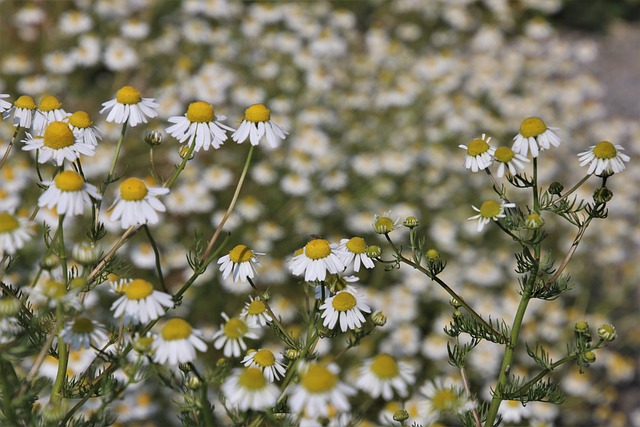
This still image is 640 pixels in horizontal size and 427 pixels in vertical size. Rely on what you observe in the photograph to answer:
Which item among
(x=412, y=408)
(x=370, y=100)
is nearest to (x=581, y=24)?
(x=370, y=100)

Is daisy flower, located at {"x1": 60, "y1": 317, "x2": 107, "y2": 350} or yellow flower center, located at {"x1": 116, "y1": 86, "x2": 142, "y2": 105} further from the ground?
yellow flower center, located at {"x1": 116, "y1": 86, "x2": 142, "y2": 105}

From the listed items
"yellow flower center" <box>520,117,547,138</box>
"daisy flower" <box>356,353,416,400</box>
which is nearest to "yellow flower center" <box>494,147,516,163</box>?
"yellow flower center" <box>520,117,547,138</box>

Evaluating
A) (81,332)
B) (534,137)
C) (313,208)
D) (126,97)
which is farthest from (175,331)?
(313,208)

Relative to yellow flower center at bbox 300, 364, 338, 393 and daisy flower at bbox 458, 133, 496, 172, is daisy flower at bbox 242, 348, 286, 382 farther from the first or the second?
daisy flower at bbox 458, 133, 496, 172

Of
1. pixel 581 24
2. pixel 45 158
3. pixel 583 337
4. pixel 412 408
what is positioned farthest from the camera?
pixel 581 24

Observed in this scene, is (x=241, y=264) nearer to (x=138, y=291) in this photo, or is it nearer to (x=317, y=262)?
(x=317, y=262)

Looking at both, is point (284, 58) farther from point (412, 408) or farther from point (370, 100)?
point (412, 408)
